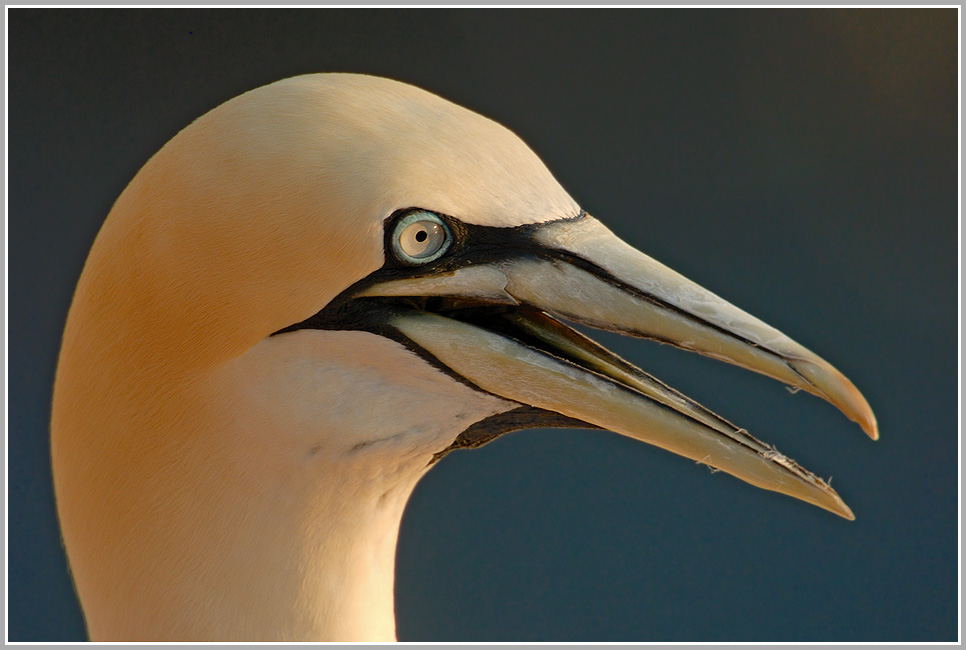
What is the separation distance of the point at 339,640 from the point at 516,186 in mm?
923

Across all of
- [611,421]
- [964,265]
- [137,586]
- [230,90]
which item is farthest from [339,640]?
[964,265]

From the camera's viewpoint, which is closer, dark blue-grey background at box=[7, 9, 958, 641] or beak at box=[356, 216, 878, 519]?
beak at box=[356, 216, 878, 519]

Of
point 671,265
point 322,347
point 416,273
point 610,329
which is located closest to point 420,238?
point 416,273

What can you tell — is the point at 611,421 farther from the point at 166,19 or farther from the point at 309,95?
the point at 166,19

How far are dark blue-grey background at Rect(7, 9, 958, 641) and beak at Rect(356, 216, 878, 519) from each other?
2.27m

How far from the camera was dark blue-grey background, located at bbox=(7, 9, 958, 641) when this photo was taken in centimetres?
362

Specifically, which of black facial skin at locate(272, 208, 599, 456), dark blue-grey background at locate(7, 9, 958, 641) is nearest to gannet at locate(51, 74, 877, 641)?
black facial skin at locate(272, 208, 599, 456)

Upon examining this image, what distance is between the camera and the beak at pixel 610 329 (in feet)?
5.00

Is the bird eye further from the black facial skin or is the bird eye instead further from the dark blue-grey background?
the dark blue-grey background

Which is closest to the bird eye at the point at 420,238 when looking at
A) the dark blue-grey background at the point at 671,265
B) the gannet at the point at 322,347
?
the gannet at the point at 322,347

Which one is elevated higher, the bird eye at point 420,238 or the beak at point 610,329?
the bird eye at point 420,238

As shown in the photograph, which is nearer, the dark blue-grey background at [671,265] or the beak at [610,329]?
the beak at [610,329]

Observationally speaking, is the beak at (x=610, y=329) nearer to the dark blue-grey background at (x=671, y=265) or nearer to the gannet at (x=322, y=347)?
the gannet at (x=322, y=347)

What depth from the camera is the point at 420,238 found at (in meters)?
1.48
